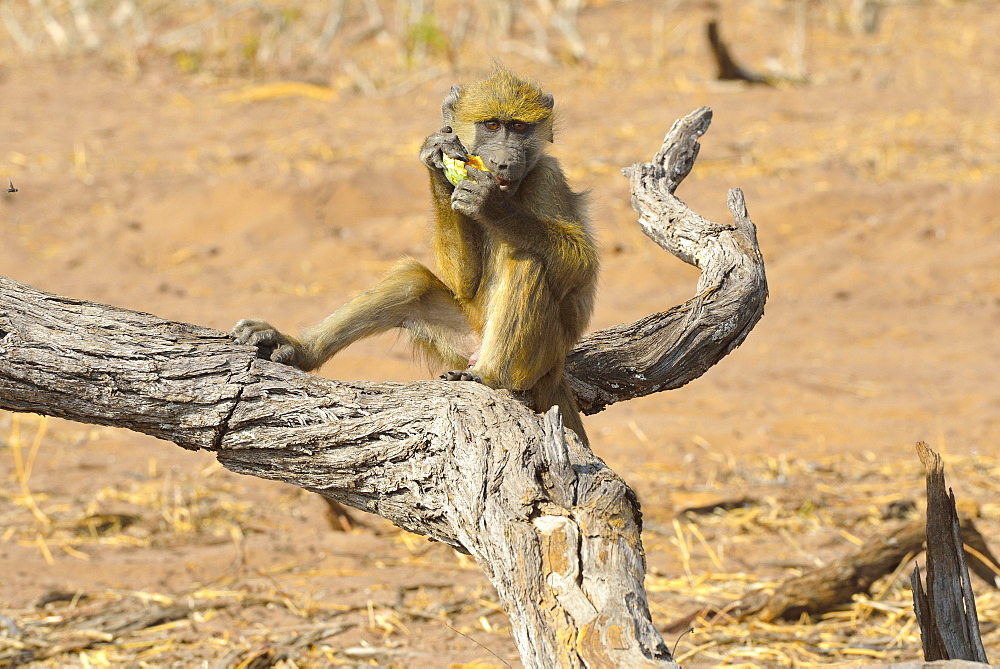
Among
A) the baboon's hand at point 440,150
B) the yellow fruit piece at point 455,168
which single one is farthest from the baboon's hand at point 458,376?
the baboon's hand at point 440,150

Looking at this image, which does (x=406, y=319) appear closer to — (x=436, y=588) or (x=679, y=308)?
(x=679, y=308)

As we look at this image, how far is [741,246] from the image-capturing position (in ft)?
14.5

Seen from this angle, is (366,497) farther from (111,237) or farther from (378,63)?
(378,63)

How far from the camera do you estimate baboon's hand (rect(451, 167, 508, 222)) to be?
4094mm

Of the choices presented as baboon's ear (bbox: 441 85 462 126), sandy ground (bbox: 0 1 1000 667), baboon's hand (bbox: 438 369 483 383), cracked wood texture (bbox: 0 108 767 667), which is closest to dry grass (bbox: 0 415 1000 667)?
sandy ground (bbox: 0 1 1000 667)

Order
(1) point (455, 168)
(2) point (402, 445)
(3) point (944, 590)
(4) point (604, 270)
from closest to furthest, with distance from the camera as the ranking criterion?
(2) point (402, 445)
(3) point (944, 590)
(1) point (455, 168)
(4) point (604, 270)

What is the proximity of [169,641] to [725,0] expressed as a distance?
1717 centimetres

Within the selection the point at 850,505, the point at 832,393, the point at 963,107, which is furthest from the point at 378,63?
the point at 850,505

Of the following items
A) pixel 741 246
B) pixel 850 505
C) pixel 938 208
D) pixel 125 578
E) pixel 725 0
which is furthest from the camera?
pixel 725 0

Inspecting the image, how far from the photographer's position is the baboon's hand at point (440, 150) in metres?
4.37

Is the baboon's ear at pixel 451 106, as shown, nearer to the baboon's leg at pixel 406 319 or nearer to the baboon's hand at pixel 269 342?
the baboon's leg at pixel 406 319

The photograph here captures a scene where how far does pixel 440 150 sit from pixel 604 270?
741 centimetres

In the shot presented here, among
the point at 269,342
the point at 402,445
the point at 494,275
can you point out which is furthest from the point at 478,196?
the point at 402,445

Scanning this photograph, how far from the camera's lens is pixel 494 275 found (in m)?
4.46
